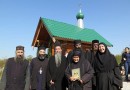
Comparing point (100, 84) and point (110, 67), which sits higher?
point (110, 67)

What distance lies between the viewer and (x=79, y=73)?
6.96 metres

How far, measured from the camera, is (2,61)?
92.5 feet

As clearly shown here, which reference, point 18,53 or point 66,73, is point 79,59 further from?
point 18,53

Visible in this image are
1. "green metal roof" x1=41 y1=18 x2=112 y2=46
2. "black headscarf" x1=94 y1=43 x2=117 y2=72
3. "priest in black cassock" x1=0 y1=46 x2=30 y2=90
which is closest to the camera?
"priest in black cassock" x1=0 y1=46 x2=30 y2=90

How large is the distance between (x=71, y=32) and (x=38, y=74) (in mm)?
10639

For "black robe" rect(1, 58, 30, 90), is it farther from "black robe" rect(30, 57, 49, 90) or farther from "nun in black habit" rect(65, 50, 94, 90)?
"nun in black habit" rect(65, 50, 94, 90)

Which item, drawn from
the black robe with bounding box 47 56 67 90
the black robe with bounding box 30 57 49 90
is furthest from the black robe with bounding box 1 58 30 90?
the black robe with bounding box 47 56 67 90

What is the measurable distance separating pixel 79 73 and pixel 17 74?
5.23 ft

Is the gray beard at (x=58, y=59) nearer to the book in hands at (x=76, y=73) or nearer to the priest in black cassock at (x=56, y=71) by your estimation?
the priest in black cassock at (x=56, y=71)

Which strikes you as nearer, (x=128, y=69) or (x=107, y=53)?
(x=107, y=53)

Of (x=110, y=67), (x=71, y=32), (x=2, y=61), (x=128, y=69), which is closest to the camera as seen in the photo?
(x=110, y=67)

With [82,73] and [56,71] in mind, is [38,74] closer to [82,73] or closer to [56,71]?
[56,71]

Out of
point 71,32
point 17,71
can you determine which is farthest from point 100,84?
point 71,32

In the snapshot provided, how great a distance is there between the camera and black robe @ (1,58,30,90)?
6.77 m
